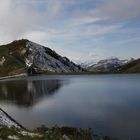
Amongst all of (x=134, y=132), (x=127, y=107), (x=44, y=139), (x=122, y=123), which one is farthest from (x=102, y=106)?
(x=44, y=139)

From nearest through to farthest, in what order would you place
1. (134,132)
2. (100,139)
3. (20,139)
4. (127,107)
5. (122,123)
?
1. (20,139)
2. (100,139)
3. (134,132)
4. (122,123)
5. (127,107)

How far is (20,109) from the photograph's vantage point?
193 feet

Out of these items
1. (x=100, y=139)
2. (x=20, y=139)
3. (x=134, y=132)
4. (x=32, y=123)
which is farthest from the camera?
(x=32, y=123)

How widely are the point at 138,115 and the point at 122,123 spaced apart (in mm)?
5649

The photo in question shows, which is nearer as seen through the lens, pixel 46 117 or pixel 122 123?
pixel 122 123

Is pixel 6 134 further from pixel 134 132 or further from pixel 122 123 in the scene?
pixel 122 123

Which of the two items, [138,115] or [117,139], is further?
[138,115]

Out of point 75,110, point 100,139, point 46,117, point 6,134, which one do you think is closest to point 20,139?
point 6,134

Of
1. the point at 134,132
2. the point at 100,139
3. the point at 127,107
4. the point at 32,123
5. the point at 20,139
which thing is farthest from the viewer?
the point at 127,107

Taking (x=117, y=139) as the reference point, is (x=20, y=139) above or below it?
above

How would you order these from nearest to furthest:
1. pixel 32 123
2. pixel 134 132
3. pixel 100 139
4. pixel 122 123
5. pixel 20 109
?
pixel 100 139, pixel 134 132, pixel 122 123, pixel 32 123, pixel 20 109

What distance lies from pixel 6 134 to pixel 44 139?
2.98m

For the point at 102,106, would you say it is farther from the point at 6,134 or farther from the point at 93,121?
the point at 6,134

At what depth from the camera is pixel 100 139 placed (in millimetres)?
31141
